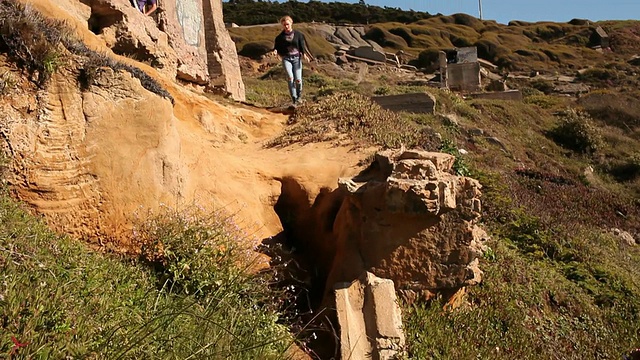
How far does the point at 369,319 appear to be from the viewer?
454cm

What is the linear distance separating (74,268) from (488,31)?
183 feet

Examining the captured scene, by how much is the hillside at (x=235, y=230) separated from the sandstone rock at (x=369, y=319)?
0.16 m

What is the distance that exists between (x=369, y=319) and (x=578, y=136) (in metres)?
15.4

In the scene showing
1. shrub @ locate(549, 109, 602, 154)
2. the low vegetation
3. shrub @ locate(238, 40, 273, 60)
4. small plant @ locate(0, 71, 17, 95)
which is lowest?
shrub @ locate(549, 109, 602, 154)

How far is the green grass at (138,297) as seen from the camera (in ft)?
8.06

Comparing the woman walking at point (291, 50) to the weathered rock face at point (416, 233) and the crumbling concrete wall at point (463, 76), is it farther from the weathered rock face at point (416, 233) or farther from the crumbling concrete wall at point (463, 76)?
the crumbling concrete wall at point (463, 76)

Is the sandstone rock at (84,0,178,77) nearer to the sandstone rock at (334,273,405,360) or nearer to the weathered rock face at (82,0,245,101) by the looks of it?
the weathered rock face at (82,0,245,101)

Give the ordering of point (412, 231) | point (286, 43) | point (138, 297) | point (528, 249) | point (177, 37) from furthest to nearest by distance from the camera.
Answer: point (177, 37), point (286, 43), point (528, 249), point (412, 231), point (138, 297)

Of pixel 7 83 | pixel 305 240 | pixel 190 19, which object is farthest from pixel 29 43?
pixel 190 19

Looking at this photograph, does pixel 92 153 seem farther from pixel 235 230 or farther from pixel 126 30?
pixel 126 30

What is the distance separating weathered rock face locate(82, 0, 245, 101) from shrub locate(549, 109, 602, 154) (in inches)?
440

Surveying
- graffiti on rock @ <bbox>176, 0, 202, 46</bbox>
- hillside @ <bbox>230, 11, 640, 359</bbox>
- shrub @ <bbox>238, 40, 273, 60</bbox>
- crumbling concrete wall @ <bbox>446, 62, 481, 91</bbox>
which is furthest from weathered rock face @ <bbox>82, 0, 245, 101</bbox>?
crumbling concrete wall @ <bbox>446, 62, 481, 91</bbox>

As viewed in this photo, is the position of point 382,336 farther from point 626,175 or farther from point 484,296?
point 626,175

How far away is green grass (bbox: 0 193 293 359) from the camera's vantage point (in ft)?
8.06
